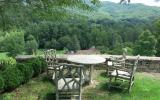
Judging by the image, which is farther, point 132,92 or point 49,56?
point 49,56

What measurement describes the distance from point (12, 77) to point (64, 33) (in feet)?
174

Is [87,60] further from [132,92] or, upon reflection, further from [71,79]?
[71,79]

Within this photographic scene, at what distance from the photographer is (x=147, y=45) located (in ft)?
132

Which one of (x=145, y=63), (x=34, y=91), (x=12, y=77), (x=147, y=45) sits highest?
(x=12, y=77)

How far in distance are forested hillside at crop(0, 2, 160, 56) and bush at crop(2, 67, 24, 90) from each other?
36.7 inches

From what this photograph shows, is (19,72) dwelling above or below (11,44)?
above

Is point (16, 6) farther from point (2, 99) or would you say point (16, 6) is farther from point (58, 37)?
point (58, 37)

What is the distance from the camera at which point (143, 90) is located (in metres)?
8.21

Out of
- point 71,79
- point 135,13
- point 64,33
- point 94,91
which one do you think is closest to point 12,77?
point 71,79

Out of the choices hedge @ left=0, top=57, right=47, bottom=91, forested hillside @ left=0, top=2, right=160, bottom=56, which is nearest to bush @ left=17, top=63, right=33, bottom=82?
hedge @ left=0, top=57, right=47, bottom=91

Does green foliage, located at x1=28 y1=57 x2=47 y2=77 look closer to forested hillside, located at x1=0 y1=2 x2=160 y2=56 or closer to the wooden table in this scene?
forested hillside, located at x1=0 y1=2 x2=160 y2=56

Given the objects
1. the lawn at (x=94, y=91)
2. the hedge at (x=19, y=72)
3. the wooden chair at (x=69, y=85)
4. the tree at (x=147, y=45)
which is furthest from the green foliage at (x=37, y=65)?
the tree at (x=147, y=45)

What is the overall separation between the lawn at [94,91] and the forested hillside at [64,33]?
56.5 inches

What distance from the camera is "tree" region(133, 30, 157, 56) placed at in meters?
38.7
